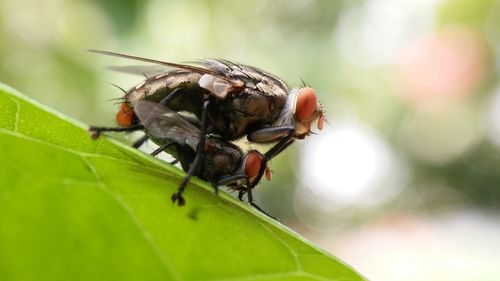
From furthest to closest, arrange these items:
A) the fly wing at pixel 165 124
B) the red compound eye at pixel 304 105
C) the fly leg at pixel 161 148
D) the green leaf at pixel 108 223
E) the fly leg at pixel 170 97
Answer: the red compound eye at pixel 304 105 < the fly leg at pixel 170 97 < the fly leg at pixel 161 148 < the fly wing at pixel 165 124 < the green leaf at pixel 108 223

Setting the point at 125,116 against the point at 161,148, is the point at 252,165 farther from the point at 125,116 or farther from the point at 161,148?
the point at 125,116

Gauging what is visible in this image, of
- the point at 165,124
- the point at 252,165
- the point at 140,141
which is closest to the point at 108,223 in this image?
the point at 165,124

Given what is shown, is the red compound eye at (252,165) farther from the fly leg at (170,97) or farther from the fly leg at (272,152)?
the fly leg at (170,97)

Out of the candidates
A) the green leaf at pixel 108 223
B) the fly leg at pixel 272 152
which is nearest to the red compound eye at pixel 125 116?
the fly leg at pixel 272 152

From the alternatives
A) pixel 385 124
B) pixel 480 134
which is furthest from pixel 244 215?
pixel 480 134

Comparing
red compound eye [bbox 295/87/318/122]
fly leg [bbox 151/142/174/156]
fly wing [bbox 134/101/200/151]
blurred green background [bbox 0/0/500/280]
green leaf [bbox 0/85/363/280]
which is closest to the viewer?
green leaf [bbox 0/85/363/280]

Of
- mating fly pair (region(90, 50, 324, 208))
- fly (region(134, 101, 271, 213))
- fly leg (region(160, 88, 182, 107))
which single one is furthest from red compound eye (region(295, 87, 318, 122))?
fly leg (region(160, 88, 182, 107))

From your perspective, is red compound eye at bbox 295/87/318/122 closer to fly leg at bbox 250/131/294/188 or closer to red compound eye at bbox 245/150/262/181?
fly leg at bbox 250/131/294/188

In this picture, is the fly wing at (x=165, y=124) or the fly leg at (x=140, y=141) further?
the fly leg at (x=140, y=141)

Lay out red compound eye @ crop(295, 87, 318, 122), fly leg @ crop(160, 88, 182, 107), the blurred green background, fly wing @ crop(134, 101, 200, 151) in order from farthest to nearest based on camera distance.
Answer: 1. the blurred green background
2. red compound eye @ crop(295, 87, 318, 122)
3. fly leg @ crop(160, 88, 182, 107)
4. fly wing @ crop(134, 101, 200, 151)
